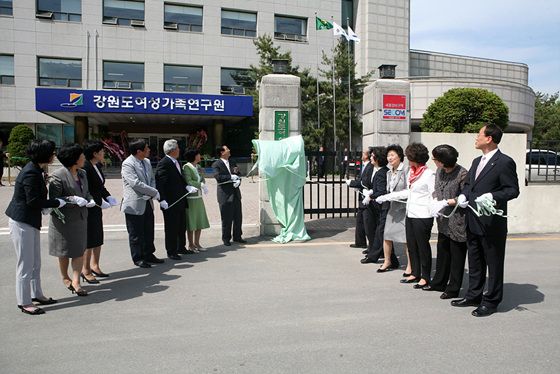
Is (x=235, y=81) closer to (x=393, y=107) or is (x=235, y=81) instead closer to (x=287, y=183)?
(x=393, y=107)

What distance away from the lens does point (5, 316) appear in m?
4.19

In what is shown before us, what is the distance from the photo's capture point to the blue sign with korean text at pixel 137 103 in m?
21.5

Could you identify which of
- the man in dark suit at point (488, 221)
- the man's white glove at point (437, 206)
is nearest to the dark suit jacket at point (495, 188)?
the man in dark suit at point (488, 221)

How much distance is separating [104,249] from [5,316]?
2.95 meters

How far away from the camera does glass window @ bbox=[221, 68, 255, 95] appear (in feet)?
93.8

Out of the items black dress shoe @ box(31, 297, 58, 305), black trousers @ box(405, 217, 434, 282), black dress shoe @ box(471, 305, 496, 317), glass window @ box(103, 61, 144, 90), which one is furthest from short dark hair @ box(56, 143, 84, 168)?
glass window @ box(103, 61, 144, 90)

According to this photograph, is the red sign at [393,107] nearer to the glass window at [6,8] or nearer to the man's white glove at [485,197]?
the man's white glove at [485,197]

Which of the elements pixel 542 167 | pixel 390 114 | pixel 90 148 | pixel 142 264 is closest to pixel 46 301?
pixel 142 264

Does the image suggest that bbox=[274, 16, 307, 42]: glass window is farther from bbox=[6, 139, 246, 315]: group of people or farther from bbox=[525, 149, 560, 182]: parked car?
Answer: bbox=[6, 139, 246, 315]: group of people

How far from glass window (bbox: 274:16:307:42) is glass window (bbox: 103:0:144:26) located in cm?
944

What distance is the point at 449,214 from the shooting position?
4.71 metres

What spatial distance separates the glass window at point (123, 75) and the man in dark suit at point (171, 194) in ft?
73.8

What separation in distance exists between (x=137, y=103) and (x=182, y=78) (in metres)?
6.25

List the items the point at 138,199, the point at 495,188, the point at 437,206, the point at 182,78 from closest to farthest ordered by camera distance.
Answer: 1. the point at 495,188
2. the point at 437,206
3. the point at 138,199
4. the point at 182,78
